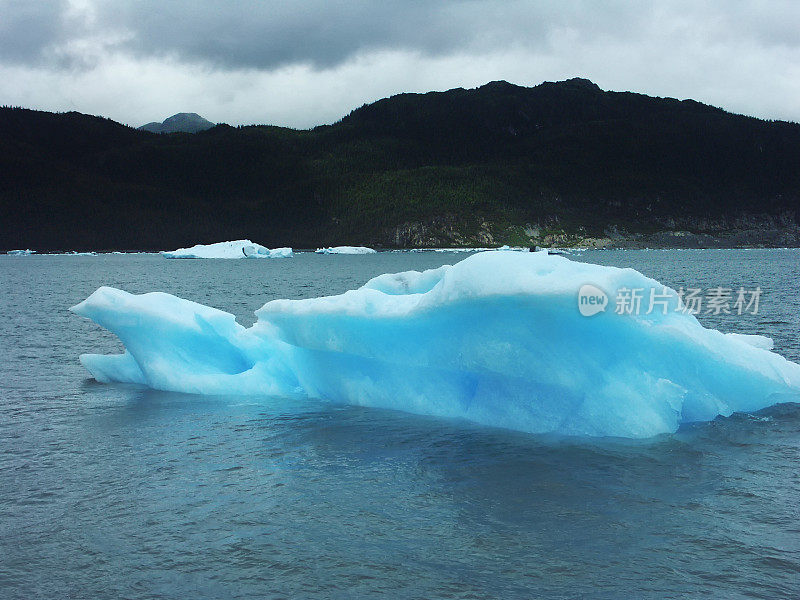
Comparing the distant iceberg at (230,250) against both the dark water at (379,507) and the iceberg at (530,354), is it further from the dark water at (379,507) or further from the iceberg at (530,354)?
the dark water at (379,507)

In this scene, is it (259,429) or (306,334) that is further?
(306,334)

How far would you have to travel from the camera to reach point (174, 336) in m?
16.4

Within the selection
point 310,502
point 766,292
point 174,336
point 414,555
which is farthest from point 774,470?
point 766,292

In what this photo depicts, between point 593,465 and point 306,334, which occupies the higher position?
point 306,334

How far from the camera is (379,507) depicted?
8.96 meters

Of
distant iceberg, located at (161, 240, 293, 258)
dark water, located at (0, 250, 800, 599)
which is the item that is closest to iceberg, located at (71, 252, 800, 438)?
dark water, located at (0, 250, 800, 599)

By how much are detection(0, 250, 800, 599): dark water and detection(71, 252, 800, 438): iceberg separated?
0.54 meters

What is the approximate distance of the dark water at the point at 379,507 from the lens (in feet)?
23.1

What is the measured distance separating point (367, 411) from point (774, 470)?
23.9ft

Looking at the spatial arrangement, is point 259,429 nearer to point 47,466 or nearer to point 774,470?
point 47,466

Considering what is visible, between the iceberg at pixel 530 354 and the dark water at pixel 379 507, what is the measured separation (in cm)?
54
